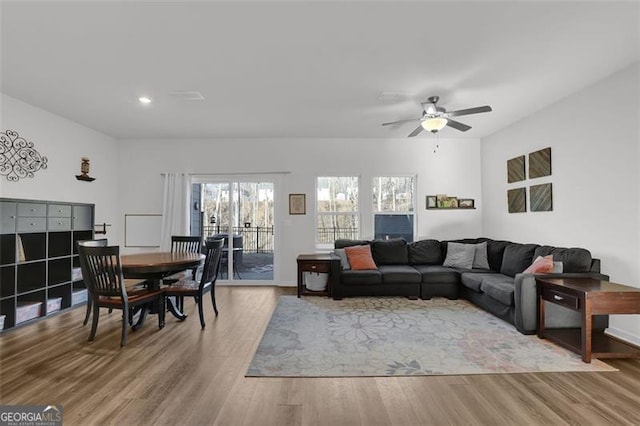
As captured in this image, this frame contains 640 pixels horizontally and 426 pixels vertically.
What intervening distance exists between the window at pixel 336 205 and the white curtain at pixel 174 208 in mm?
2500

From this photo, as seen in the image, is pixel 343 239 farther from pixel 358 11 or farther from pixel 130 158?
pixel 130 158

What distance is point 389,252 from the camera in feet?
17.6

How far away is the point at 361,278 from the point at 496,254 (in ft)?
7.11

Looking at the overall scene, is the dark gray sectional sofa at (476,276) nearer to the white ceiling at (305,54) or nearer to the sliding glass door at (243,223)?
the sliding glass door at (243,223)

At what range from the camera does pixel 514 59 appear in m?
2.94

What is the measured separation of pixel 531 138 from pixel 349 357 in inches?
165

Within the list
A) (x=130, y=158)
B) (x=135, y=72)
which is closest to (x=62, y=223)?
(x=130, y=158)

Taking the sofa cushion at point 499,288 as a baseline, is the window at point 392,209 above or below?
above

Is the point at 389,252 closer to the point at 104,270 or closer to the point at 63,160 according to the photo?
the point at 104,270

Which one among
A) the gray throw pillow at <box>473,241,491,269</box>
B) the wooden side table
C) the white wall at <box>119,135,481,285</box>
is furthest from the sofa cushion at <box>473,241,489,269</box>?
the wooden side table

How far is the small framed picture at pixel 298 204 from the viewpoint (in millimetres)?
5816

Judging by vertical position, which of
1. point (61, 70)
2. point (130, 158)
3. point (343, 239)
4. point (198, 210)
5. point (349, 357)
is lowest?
point (349, 357)

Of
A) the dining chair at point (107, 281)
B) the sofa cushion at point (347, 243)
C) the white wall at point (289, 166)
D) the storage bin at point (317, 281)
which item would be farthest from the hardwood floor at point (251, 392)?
the white wall at point (289, 166)

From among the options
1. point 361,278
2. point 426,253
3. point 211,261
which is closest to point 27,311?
point 211,261
